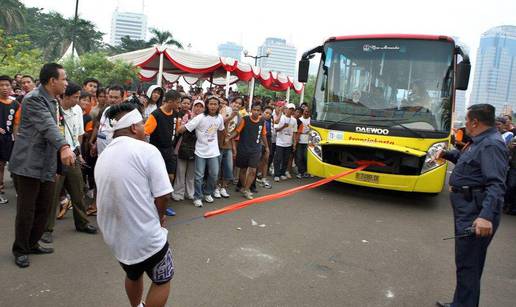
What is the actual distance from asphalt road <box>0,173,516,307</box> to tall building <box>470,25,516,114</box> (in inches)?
3922

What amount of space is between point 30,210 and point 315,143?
16.4ft

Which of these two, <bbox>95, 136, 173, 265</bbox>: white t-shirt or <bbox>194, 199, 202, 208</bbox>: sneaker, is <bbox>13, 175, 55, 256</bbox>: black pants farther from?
<bbox>194, 199, 202, 208</bbox>: sneaker

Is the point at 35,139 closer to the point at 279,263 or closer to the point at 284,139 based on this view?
the point at 279,263

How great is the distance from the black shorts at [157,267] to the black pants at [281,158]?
6.43 metres

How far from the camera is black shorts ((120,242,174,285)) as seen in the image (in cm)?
242

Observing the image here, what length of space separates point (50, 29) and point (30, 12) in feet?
24.8

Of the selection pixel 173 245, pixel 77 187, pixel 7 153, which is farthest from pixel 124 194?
pixel 7 153

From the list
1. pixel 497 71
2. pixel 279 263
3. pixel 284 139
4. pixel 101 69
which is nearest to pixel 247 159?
pixel 284 139

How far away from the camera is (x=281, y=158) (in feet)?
29.2

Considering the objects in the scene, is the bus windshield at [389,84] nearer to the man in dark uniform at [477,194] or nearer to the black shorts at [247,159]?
the black shorts at [247,159]

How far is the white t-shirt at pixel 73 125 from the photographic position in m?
4.47

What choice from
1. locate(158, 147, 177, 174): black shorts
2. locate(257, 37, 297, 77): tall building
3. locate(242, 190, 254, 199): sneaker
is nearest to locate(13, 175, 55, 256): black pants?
locate(158, 147, 177, 174): black shorts

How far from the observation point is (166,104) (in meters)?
5.44

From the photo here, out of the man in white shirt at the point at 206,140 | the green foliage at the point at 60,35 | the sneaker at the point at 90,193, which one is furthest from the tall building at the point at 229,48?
the sneaker at the point at 90,193
